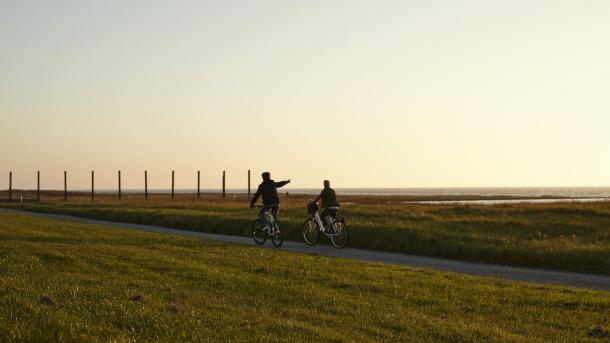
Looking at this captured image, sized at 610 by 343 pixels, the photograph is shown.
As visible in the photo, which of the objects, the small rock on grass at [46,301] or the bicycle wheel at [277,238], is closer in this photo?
the small rock on grass at [46,301]

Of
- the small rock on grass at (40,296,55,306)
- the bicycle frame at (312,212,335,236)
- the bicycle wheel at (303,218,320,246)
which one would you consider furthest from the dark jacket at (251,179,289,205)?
the small rock on grass at (40,296,55,306)

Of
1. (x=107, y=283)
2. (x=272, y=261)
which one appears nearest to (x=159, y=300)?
(x=107, y=283)

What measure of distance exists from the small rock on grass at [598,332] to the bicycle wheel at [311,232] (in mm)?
15690

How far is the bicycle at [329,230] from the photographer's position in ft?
78.4

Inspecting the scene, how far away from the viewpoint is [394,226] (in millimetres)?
27047

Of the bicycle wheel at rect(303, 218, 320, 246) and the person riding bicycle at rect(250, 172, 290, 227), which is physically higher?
the person riding bicycle at rect(250, 172, 290, 227)

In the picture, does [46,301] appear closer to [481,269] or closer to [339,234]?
[481,269]

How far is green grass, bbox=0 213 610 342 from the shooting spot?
29.1 ft

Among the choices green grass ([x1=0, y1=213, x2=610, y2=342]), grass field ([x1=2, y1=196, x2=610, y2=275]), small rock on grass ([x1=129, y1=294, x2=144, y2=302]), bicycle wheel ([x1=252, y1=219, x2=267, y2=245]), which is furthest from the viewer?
bicycle wheel ([x1=252, y1=219, x2=267, y2=245])

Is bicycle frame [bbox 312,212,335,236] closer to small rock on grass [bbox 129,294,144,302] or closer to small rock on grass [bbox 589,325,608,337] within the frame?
small rock on grass [bbox 129,294,144,302]

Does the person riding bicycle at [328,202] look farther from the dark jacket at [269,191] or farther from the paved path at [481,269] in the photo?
the dark jacket at [269,191]

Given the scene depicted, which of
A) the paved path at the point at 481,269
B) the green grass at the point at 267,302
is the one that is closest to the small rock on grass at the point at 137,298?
the green grass at the point at 267,302

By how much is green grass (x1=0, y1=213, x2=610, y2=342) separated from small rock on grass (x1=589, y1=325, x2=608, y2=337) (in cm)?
14

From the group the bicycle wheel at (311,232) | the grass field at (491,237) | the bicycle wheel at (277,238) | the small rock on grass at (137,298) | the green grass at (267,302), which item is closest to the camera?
the green grass at (267,302)
